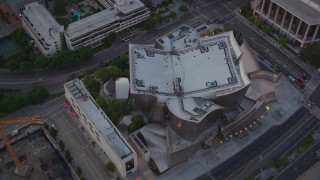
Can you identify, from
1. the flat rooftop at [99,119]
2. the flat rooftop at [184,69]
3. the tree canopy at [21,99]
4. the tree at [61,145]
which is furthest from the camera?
the tree canopy at [21,99]

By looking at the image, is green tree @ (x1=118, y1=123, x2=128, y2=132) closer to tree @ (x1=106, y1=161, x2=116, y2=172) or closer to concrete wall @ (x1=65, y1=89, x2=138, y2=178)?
concrete wall @ (x1=65, y1=89, x2=138, y2=178)

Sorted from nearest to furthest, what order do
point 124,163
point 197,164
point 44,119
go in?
point 124,163 < point 197,164 < point 44,119

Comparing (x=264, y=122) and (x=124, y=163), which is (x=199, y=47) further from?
(x=124, y=163)

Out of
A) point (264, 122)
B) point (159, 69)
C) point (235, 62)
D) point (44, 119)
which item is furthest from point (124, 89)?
point (264, 122)

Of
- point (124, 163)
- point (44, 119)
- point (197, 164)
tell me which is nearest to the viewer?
point (124, 163)

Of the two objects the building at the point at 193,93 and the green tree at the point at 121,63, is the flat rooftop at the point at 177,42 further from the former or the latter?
the green tree at the point at 121,63

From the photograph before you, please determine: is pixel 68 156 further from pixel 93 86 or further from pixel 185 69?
pixel 185 69

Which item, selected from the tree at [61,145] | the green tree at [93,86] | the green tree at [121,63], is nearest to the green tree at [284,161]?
the green tree at [121,63]

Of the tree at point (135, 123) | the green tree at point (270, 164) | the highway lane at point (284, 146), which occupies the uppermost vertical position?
the tree at point (135, 123)
